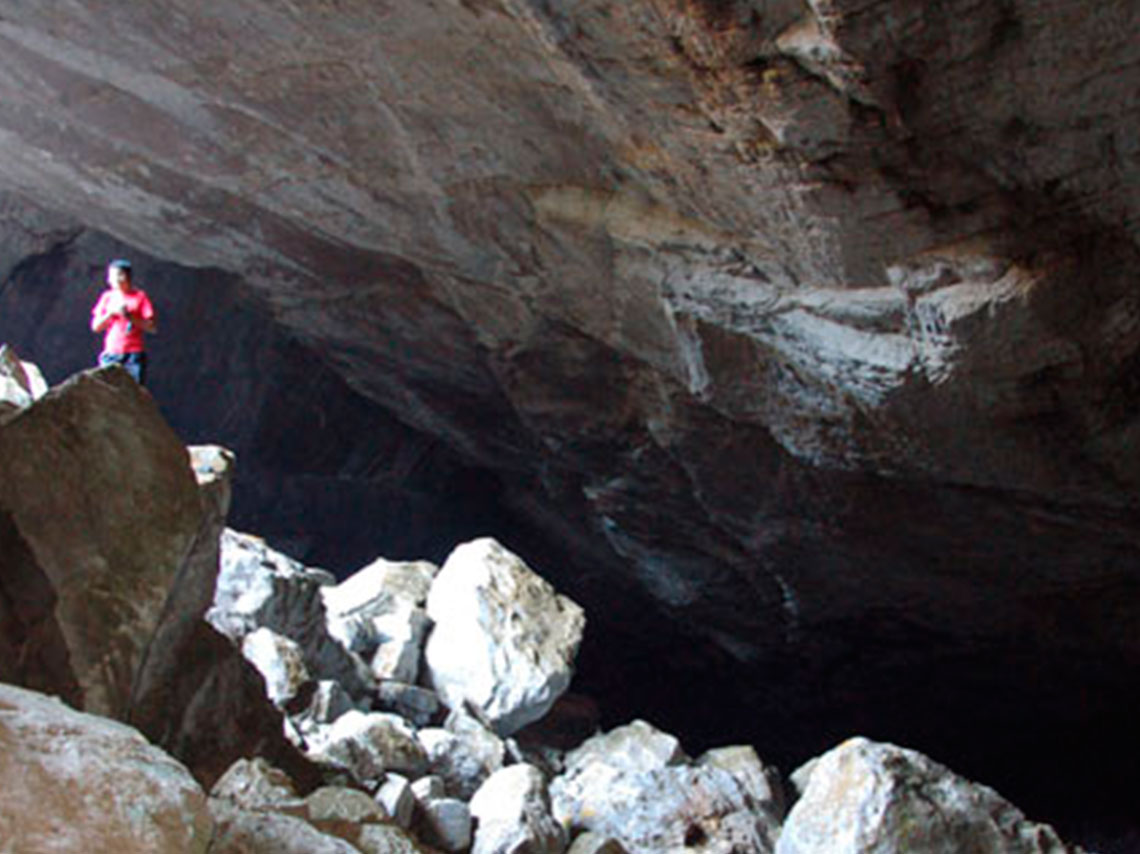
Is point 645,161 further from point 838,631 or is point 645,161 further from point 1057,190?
point 838,631

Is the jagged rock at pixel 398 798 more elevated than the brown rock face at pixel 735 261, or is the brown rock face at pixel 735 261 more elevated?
the brown rock face at pixel 735 261

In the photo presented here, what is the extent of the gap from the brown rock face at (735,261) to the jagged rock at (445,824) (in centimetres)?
284

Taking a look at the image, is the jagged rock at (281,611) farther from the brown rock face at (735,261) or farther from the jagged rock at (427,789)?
the brown rock face at (735,261)

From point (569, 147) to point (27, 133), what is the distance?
4.13 m

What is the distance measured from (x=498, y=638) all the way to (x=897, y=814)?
2.94m

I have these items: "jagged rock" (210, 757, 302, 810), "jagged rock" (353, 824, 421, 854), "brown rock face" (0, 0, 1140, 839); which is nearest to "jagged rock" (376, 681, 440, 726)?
"brown rock face" (0, 0, 1140, 839)

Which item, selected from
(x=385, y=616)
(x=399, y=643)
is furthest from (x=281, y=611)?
(x=385, y=616)

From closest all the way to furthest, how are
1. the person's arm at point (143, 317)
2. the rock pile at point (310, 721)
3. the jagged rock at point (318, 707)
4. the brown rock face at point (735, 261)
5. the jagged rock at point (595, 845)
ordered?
1. the rock pile at point (310, 721)
2. the brown rock face at point (735, 261)
3. the jagged rock at point (595, 845)
4. the jagged rock at point (318, 707)
5. the person's arm at point (143, 317)

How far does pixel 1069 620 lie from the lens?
28.5 feet

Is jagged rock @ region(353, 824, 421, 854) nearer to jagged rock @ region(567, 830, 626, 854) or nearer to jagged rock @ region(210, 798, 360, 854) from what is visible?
jagged rock @ region(210, 798, 360, 854)

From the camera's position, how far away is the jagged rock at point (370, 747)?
5859mm

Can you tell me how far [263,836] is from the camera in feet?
9.46

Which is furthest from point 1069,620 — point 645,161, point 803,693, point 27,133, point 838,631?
point 27,133

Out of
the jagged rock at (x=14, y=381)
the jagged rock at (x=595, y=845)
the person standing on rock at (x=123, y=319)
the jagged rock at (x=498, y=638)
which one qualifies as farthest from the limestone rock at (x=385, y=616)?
the jagged rock at (x=14, y=381)
